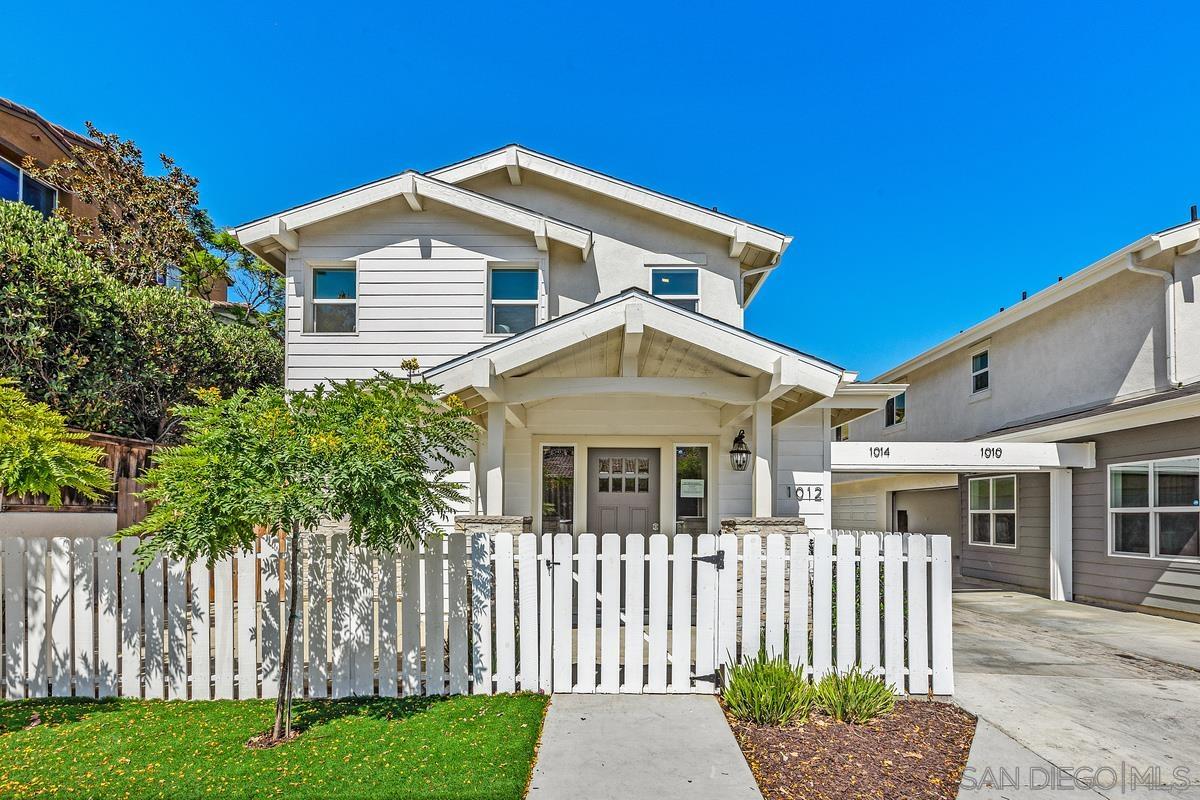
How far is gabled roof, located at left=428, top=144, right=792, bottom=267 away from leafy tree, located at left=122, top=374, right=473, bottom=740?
6.95 metres

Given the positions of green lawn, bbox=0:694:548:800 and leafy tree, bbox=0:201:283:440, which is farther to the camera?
leafy tree, bbox=0:201:283:440

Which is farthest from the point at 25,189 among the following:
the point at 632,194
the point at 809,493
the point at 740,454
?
the point at 809,493

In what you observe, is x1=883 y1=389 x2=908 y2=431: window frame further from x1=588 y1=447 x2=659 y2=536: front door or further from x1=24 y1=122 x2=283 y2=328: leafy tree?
x1=24 y1=122 x2=283 y2=328: leafy tree

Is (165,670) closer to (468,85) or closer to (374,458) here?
(374,458)

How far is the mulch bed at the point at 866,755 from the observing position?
12.3 feet

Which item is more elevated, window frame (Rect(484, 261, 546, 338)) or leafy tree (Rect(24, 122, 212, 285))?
leafy tree (Rect(24, 122, 212, 285))

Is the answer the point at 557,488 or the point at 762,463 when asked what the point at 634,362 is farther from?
the point at 557,488

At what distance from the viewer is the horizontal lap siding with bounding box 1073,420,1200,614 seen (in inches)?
368

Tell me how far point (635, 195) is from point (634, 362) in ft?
13.6

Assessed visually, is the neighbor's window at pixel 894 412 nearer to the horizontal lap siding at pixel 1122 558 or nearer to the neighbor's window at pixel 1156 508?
the horizontal lap siding at pixel 1122 558

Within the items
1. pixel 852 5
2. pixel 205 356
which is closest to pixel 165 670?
pixel 205 356

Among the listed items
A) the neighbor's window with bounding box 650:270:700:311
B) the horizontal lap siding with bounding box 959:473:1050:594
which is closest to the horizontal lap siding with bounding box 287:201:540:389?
the neighbor's window with bounding box 650:270:700:311

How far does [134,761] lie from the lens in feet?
13.1

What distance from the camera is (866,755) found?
413 cm
